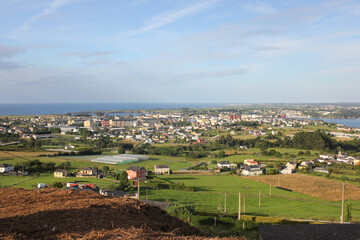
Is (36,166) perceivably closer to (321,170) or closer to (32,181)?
(32,181)

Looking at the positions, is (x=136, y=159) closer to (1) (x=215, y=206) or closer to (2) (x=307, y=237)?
(1) (x=215, y=206)

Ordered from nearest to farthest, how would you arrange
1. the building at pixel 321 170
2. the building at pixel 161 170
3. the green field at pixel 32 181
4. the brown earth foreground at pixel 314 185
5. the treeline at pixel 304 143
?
the brown earth foreground at pixel 314 185 → the green field at pixel 32 181 → the building at pixel 321 170 → the building at pixel 161 170 → the treeline at pixel 304 143

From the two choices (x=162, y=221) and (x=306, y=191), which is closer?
(x=162, y=221)

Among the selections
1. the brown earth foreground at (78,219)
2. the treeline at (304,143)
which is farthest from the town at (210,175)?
the brown earth foreground at (78,219)

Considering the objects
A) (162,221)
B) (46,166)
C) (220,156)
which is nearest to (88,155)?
(46,166)

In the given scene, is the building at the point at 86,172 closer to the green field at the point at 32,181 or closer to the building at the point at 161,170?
the green field at the point at 32,181

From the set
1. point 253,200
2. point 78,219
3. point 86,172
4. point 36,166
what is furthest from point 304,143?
point 78,219

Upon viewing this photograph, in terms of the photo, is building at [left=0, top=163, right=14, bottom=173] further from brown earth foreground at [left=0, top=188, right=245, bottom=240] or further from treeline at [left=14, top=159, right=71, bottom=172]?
brown earth foreground at [left=0, top=188, right=245, bottom=240]
